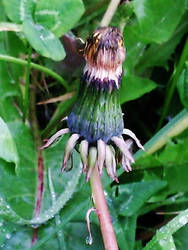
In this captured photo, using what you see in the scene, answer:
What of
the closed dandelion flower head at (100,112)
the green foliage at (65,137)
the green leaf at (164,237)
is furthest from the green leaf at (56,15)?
the green leaf at (164,237)

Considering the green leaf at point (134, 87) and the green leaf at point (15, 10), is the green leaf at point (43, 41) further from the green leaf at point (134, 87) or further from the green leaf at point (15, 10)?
the green leaf at point (134, 87)

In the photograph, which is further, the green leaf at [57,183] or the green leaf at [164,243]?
the green leaf at [57,183]

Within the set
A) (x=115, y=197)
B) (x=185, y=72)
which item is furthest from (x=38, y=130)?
(x=185, y=72)

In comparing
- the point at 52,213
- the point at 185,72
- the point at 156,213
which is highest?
the point at 185,72

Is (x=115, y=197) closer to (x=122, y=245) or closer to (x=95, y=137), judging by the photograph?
(x=122, y=245)

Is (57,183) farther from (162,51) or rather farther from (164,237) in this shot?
(162,51)

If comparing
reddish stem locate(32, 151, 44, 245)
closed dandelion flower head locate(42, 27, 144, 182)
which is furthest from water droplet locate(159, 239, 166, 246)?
reddish stem locate(32, 151, 44, 245)

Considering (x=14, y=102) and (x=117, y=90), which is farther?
(x=14, y=102)

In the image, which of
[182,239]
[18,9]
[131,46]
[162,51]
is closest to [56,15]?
[18,9]
